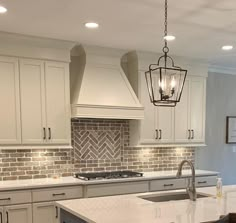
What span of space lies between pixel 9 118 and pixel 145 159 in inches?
88.5

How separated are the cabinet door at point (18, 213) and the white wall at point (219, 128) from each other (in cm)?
315

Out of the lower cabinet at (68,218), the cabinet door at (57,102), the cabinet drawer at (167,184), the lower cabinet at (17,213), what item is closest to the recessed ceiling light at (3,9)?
the cabinet door at (57,102)

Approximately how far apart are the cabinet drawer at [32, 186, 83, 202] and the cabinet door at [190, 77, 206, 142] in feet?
7.19

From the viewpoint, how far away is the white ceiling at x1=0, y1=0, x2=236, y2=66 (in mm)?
2824

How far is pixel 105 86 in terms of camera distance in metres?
4.39

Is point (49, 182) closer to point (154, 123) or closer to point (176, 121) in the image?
point (154, 123)

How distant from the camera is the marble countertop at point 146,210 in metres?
2.16

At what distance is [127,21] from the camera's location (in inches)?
129

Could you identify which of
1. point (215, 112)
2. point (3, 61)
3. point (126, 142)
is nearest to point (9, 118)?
point (3, 61)

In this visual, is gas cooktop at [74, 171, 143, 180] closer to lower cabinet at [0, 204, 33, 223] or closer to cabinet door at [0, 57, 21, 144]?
lower cabinet at [0, 204, 33, 223]

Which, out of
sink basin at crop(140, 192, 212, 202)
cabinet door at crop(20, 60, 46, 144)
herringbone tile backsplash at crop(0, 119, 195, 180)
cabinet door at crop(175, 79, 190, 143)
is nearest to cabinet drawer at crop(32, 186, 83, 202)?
herringbone tile backsplash at crop(0, 119, 195, 180)

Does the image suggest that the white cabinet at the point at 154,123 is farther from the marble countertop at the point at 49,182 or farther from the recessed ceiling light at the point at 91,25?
the recessed ceiling light at the point at 91,25

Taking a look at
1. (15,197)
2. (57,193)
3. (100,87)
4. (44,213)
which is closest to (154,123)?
(100,87)

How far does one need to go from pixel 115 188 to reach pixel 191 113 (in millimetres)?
1870
